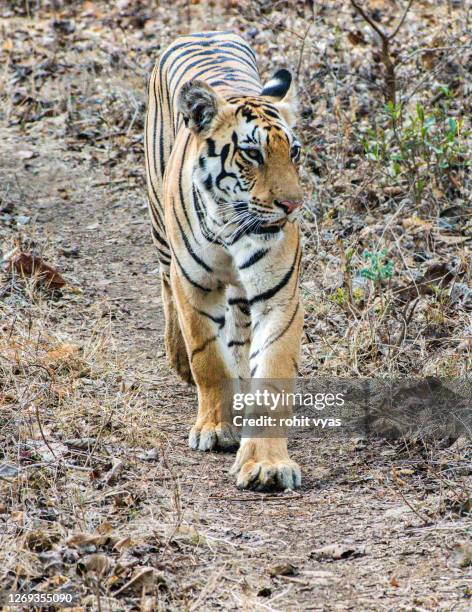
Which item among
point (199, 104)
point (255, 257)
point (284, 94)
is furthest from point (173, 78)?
point (255, 257)

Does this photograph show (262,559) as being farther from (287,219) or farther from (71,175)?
(71,175)

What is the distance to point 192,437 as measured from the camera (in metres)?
5.00

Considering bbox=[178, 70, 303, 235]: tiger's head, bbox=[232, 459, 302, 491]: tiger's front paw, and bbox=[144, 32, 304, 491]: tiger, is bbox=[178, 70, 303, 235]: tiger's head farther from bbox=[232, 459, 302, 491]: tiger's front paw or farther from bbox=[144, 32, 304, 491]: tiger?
bbox=[232, 459, 302, 491]: tiger's front paw

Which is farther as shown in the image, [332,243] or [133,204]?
[133,204]

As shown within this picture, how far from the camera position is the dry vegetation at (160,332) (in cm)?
357

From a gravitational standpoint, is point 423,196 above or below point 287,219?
below

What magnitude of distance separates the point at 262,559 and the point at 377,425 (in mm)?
1440

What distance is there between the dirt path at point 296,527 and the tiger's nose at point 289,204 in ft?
3.90

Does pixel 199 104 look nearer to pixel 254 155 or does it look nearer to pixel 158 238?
pixel 254 155

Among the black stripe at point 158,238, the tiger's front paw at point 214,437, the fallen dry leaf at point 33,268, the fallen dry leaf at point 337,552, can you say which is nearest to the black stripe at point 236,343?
the tiger's front paw at point 214,437

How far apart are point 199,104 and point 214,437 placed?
1.56 metres

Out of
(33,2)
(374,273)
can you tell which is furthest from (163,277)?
(33,2)

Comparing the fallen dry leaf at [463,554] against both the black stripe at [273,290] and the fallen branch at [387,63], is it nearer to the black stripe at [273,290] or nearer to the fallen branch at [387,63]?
the black stripe at [273,290]

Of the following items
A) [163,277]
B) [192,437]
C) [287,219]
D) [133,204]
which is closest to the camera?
[287,219]
